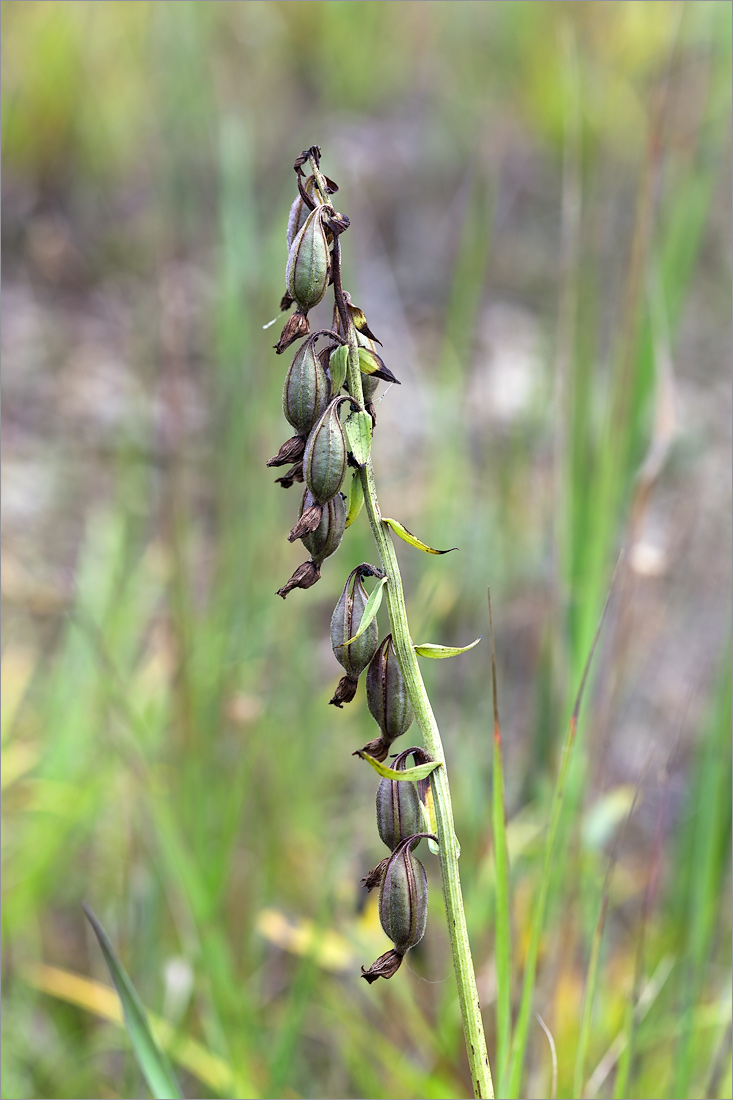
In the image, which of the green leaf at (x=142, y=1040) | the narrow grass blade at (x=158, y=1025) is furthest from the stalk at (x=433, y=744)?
the narrow grass blade at (x=158, y=1025)

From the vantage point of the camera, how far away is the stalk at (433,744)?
760mm

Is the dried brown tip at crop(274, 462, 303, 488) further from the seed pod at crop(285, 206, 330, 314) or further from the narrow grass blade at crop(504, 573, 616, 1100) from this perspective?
the narrow grass blade at crop(504, 573, 616, 1100)

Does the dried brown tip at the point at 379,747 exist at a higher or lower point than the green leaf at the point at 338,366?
lower

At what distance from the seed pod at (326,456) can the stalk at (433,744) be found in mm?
34

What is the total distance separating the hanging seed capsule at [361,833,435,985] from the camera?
78cm

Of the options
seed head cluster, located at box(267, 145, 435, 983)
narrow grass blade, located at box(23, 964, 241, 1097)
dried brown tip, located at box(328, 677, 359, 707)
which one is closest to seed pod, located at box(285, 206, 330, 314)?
seed head cluster, located at box(267, 145, 435, 983)

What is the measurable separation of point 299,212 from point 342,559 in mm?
1885

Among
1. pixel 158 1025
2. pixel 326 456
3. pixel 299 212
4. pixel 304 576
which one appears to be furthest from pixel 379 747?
pixel 158 1025

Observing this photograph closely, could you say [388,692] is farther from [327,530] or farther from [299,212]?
[299,212]

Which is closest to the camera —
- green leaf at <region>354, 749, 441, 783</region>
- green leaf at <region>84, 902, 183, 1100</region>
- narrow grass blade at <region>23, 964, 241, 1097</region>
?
green leaf at <region>354, 749, 441, 783</region>

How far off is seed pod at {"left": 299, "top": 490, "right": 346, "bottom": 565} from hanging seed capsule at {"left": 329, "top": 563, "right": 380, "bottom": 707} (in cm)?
3

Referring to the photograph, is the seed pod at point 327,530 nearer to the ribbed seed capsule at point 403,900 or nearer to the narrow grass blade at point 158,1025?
the ribbed seed capsule at point 403,900

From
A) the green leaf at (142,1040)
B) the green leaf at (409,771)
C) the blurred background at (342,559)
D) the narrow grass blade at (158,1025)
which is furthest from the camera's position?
the blurred background at (342,559)

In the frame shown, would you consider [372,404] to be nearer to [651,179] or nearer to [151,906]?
[651,179]
